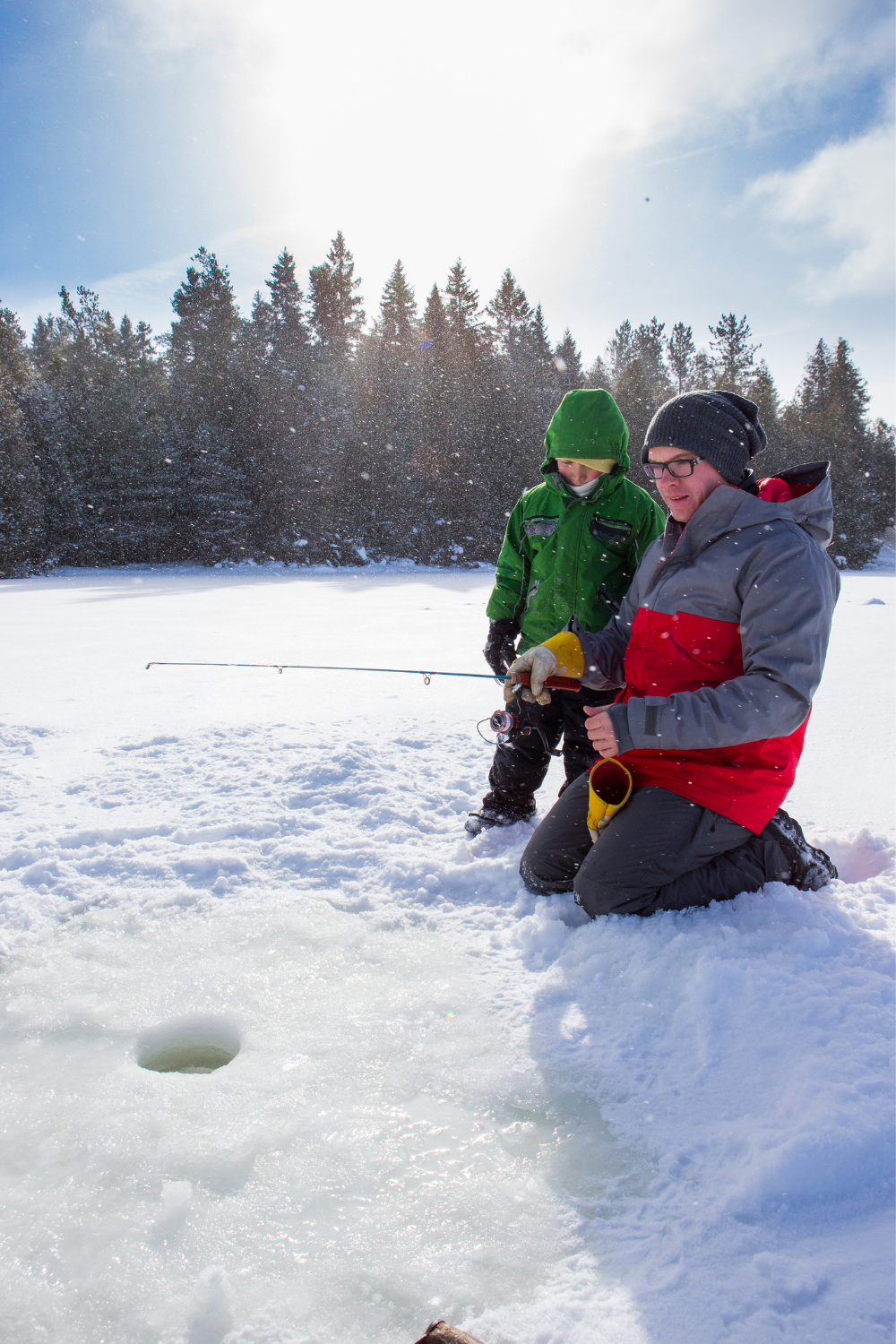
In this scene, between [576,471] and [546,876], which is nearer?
[546,876]

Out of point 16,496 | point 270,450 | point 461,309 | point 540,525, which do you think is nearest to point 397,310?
point 461,309

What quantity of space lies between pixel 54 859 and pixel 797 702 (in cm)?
262

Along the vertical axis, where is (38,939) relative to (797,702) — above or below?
below

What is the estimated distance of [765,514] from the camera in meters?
2.10

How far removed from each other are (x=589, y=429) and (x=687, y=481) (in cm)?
80

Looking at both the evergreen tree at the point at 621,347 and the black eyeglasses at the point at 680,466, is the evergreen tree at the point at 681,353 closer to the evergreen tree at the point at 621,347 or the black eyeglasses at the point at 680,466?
the evergreen tree at the point at 621,347

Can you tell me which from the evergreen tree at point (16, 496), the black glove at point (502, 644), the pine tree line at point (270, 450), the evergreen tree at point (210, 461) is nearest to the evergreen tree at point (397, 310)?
the pine tree line at point (270, 450)

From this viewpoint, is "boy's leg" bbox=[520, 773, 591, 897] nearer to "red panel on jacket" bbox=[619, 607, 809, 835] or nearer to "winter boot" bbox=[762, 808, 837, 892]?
"red panel on jacket" bbox=[619, 607, 809, 835]

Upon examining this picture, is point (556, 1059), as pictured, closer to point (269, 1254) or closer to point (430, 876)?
point (269, 1254)

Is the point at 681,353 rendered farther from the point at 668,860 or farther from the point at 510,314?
the point at 668,860

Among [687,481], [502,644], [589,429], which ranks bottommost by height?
[502,644]

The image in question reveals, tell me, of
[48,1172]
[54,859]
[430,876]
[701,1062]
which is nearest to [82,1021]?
[48,1172]

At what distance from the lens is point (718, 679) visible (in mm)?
2242

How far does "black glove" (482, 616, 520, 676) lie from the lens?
3.41m
